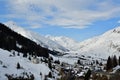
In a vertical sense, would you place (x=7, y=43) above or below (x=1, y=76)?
above

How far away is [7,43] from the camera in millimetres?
191375

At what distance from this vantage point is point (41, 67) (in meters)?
146

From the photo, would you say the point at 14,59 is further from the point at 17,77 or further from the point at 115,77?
the point at 115,77

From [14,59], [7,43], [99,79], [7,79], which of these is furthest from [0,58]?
[7,43]

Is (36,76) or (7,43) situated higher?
(7,43)

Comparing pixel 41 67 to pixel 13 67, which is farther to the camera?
pixel 41 67

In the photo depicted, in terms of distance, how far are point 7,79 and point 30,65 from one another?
3663 cm

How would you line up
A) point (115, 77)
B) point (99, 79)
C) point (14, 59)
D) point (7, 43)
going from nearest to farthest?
point (115, 77)
point (99, 79)
point (14, 59)
point (7, 43)

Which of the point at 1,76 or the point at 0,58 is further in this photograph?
the point at 0,58

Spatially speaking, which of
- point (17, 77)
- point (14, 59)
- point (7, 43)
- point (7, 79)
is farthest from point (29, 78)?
point (7, 43)

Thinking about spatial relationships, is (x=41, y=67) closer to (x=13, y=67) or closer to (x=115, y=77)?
(x=13, y=67)

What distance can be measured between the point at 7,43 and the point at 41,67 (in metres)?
53.0

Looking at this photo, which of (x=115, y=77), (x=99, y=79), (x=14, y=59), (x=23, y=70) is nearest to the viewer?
(x=115, y=77)

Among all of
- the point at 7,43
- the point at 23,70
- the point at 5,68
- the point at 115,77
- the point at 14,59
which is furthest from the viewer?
the point at 7,43
